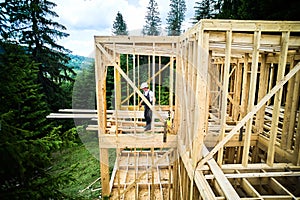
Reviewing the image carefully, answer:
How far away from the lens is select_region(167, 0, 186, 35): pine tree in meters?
25.9

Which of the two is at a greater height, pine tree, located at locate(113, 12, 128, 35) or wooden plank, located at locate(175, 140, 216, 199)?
pine tree, located at locate(113, 12, 128, 35)

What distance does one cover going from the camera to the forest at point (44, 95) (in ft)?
8.10

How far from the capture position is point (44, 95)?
35.8 ft

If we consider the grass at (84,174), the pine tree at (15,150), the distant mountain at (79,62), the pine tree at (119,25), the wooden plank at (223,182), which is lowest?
the grass at (84,174)

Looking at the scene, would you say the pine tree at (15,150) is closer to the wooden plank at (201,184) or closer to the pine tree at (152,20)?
the wooden plank at (201,184)

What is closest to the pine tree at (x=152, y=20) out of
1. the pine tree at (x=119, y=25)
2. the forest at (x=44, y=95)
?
the forest at (x=44, y=95)

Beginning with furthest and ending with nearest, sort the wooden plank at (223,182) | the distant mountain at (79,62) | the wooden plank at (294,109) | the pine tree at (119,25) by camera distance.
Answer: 1. the pine tree at (119,25)
2. the distant mountain at (79,62)
3. the wooden plank at (294,109)
4. the wooden plank at (223,182)

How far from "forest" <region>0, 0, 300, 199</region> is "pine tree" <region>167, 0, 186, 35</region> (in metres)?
0.13

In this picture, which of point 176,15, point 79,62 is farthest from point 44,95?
point 176,15

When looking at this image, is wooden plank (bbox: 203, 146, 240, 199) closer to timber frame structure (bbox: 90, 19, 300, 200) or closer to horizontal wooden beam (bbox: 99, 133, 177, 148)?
timber frame structure (bbox: 90, 19, 300, 200)

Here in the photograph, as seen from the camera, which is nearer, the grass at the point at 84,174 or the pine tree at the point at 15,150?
the pine tree at the point at 15,150

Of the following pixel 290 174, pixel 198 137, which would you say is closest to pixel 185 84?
pixel 198 137

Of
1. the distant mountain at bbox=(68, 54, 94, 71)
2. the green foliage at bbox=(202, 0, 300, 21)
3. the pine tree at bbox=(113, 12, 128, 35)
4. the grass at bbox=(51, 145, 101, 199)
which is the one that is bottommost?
the grass at bbox=(51, 145, 101, 199)

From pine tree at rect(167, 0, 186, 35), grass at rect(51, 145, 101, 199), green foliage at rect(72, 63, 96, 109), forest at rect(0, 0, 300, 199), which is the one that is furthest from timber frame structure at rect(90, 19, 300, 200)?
pine tree at rect(167, 0, 186, 35)
